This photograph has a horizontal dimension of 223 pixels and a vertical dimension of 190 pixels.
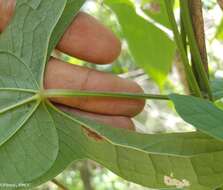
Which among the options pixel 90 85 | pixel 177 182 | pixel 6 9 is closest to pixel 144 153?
pixel 177 182

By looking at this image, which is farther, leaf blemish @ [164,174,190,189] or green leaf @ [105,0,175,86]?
green leaf @ [105,0,175,86]

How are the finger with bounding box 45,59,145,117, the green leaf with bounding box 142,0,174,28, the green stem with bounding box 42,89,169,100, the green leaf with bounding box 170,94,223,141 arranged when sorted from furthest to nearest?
the green leaf with bounding box 142,0,174,28 < the finger with bounding box 45,59,145,117 < the green stem with bounding box 42,89,169,100 < the green leaf with bounding box 170,94,223,141

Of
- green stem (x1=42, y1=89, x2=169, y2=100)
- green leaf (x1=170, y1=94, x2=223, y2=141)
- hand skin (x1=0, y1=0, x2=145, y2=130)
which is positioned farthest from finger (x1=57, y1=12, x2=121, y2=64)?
green leaf (x1=170, y1=94, x2=223, y2=141)

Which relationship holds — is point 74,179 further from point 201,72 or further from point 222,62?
point 201,72

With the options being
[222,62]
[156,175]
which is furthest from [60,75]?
[222,62]

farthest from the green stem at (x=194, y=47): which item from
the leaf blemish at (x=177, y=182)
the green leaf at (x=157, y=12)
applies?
the green leaf at (x=157, y=12)

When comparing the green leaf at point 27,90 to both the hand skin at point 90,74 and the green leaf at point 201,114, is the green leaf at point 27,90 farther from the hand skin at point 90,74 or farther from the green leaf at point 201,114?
the green leaf at point 201,114

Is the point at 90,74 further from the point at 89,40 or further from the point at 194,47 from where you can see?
the point at 194,47

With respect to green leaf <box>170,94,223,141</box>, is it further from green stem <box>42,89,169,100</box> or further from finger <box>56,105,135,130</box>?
finger <box>56,105,135,130</box>
